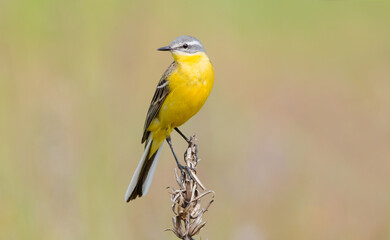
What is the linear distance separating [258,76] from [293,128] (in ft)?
6.96

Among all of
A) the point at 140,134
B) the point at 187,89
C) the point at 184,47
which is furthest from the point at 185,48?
the point at 140,134

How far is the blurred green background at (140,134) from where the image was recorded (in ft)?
16.1

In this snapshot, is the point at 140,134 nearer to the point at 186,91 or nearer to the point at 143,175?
the point at 143,175

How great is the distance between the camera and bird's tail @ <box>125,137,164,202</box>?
5148 millimetres

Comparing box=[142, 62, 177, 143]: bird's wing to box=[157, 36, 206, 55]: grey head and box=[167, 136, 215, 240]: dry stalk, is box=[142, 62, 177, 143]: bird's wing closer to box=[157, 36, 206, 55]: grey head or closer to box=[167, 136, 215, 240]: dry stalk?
box=[157, 36, 206, 55]: grey head

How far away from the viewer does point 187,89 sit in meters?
5.48

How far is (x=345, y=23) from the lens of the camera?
10492 mm

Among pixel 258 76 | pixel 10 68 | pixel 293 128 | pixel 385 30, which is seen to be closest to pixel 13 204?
pixel 10 68

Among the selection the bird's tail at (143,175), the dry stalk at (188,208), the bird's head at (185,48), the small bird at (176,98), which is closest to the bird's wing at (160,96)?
the small bird at (176,98)

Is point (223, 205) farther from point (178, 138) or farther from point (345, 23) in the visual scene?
point (345, 23)

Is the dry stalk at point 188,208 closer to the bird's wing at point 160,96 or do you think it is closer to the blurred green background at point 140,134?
the blurred green background at point 140,134

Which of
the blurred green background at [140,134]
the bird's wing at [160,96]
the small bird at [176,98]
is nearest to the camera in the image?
the blurred green background at [140,134]

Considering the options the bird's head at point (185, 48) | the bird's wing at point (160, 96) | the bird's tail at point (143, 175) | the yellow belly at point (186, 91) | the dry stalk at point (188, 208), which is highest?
the bird's head at point (185, 48)

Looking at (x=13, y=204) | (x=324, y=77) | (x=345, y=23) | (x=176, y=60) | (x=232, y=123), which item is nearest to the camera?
(x=13, y=204)
